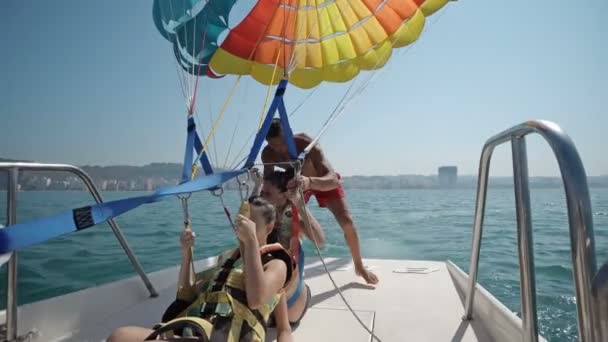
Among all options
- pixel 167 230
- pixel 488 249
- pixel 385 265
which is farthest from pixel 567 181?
pixel 167 230

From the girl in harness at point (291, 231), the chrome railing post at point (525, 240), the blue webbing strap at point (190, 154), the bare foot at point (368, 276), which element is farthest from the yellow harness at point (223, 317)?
the bare foot at point (368, 276)

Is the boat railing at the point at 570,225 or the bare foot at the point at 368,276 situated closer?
the boat railing at the point at 570,225

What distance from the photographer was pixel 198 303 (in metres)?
1.43

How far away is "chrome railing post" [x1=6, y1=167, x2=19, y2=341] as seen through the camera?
1511mm

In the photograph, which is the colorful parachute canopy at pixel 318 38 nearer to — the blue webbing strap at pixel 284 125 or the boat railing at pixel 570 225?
the blue webbing strap at pixel 284 125

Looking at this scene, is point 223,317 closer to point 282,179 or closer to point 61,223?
point 61,223

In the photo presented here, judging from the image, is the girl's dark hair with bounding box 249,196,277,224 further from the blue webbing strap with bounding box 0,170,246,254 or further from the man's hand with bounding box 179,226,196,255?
the blue webbing strap with bounding box 0,170,246,254

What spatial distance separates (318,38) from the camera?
3957mm

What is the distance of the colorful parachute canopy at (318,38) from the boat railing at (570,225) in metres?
2.69

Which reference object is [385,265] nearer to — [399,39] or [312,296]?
[312,296]

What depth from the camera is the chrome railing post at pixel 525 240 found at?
3.51ft

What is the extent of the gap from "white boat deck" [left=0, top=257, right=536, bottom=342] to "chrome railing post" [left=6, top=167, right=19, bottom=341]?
0.22 m

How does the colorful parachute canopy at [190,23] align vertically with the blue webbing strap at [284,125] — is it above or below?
above

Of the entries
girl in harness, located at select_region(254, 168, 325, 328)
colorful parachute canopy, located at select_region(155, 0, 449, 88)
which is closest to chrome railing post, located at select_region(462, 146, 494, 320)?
girl in harness, located at select_region(254, 168, 325, 328)
